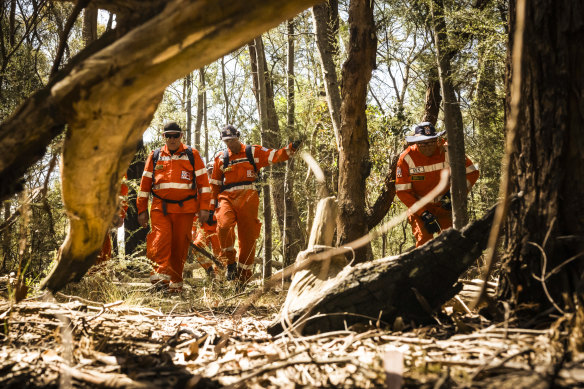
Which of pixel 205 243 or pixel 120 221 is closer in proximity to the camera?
pixel 120 221

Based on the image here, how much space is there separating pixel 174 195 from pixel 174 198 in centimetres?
4

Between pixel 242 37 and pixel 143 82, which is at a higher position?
pixel 242 37

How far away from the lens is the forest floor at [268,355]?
1.65 meters

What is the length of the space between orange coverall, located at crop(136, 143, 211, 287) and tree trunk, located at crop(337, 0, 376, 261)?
8.71 ft

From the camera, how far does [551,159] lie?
81.5 inches

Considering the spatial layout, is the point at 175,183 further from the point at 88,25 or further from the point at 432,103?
the point at 432,103

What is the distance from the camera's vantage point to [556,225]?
2072mm

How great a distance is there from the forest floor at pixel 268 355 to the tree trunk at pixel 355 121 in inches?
78.7

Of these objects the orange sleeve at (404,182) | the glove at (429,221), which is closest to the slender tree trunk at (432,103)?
the orange sleeve at (404,182)

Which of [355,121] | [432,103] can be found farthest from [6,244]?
[432,103]

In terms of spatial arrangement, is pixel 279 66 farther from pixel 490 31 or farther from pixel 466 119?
pixel 490 31

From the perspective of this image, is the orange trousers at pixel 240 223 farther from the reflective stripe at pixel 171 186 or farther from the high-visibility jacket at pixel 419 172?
the high-visibility jacket at pixel 419 172

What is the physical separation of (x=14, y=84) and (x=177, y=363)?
5.22 m

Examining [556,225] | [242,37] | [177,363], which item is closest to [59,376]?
[177,363]
